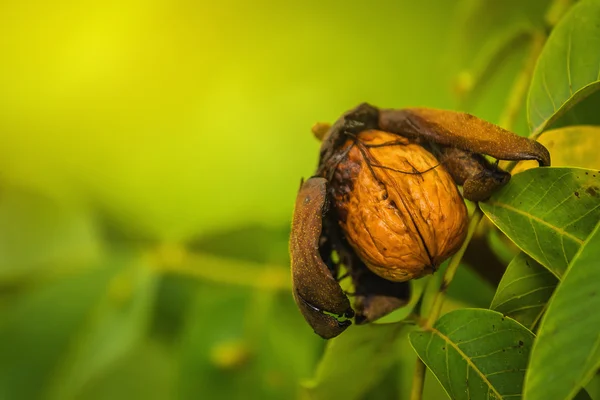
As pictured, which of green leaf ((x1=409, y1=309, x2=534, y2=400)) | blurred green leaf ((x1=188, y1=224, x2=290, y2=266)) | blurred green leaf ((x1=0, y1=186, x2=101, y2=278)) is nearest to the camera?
green leaf ((x1=409, y1=309, x2=534, y2=400))

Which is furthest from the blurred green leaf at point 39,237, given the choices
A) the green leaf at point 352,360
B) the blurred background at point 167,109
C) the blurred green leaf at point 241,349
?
the green leaf at point 352,360

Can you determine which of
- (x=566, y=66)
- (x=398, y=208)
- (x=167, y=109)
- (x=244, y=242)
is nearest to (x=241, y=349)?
(x=244, y=242)

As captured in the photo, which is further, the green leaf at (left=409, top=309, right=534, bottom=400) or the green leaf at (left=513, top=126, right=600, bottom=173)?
the green leaf at (left=513, top=126, right=600, bottom=173)

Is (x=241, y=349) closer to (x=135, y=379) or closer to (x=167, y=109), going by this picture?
(x=135, y=379)

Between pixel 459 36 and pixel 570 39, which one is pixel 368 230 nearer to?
pixel 570 39

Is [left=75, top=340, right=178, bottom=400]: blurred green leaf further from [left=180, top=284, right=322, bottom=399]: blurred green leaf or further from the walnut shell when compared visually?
the walnut shell

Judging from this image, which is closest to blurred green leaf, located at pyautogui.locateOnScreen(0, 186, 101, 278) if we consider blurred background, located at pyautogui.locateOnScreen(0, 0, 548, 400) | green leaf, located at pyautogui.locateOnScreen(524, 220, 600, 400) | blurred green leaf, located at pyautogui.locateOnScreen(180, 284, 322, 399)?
blurred background, located at pyautogui.locateOnScreen(0, 0, 548, 400)
